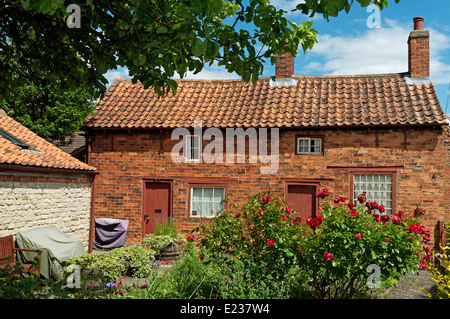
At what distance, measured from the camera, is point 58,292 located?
3961 millimetres

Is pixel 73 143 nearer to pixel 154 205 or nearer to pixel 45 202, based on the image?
pixel 154 205

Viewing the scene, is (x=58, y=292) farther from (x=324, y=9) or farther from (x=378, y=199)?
(x=378, y=199)

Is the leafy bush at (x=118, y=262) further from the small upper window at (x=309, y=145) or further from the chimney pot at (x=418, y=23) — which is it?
the chimney pot at (x=418, y=23)

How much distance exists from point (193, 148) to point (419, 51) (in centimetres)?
827

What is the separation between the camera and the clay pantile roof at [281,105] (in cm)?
1191

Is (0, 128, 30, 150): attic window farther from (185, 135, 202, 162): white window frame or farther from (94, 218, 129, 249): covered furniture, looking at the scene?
(185, 135, 202, 162): white window frame

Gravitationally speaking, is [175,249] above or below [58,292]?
below

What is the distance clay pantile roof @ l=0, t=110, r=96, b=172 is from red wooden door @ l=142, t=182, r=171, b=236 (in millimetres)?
2141

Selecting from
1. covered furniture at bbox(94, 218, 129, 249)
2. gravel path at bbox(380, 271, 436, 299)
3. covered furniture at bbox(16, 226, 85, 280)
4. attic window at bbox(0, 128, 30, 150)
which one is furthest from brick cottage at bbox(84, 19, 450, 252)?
covered furniture at bbox(16, 226, 85, 280)

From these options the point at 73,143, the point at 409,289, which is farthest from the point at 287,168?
the point at 73,143

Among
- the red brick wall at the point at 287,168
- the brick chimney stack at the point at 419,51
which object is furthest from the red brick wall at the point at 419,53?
the red brick wall at the point at 287,168

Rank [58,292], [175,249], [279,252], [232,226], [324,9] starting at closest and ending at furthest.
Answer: [58,292]
[324,9]
[279,252]
[232,226]
[175,249]

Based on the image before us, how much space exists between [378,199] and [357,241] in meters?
7.28

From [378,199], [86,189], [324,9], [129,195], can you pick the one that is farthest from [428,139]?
[86,189]
